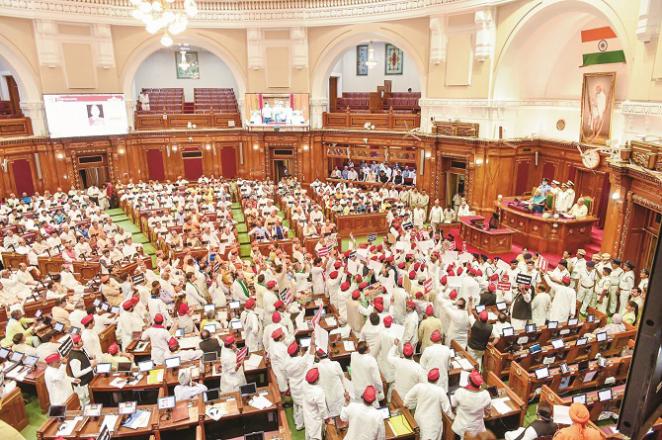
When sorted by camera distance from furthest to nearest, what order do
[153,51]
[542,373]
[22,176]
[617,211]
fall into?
1. [153,51]
2. [22,176]
3. [617,211]
4. [542,373]

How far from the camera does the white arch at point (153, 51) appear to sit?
23.5 metres

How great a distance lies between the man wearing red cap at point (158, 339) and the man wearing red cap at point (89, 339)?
0.91 meters

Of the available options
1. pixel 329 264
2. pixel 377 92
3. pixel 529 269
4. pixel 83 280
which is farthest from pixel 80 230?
pixel 377 92

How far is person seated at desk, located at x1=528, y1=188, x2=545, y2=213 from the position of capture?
15489 mm

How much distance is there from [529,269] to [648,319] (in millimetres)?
10116

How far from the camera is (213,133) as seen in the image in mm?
25406

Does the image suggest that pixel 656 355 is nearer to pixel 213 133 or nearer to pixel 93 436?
pixel 93 436

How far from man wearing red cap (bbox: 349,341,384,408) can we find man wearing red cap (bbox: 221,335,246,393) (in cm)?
188

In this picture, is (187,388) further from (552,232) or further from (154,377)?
(552,232)

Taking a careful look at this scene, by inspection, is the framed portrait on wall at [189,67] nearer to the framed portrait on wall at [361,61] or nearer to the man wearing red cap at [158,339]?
the framed portrait on wall at [361,61]

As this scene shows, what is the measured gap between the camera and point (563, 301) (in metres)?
9.76

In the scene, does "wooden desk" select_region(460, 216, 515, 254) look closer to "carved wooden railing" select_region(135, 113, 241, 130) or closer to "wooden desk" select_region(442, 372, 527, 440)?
"wooden desk" select_region(442, 372, 527, 440)

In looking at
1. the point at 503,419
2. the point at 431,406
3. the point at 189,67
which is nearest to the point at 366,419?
A: the point at 431,406

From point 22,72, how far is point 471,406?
2360 centimetres
